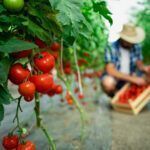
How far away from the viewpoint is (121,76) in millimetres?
5809

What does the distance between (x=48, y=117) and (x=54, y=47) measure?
1.98 m

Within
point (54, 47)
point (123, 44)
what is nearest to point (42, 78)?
point (54, 47)

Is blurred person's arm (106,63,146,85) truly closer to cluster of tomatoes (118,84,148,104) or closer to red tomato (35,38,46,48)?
cluster of tomatoes (118,84,148,104)

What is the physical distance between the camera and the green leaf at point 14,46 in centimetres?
172

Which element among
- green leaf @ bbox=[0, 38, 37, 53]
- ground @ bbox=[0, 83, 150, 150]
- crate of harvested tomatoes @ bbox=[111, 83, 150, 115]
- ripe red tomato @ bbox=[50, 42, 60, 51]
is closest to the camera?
green leaf @ bbox=[0, 38, 37, 53]

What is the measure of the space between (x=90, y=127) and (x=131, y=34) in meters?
2.35

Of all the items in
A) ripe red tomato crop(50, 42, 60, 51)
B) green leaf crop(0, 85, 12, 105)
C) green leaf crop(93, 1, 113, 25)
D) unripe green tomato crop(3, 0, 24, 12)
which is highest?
unripe green tomato crop(3, 0, 24, 12)

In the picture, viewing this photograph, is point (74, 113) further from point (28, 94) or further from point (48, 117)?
point (28, 94)

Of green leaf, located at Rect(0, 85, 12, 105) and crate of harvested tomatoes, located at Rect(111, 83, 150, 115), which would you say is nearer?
green leaf, located at Rect(0, 85, 12, 105)

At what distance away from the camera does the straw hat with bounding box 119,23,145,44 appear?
5.87 meters

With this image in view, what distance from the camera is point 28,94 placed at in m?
1.82

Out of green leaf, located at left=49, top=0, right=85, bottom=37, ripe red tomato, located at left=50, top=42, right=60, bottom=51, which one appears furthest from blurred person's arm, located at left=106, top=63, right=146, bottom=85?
green leaf, located at left=49, top=0, right=85, bottom=37

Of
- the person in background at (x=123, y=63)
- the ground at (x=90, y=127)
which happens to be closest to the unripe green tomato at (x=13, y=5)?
the ground at (x=90, y=127)

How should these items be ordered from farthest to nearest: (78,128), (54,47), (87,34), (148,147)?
1. (78,128)
2. (148,147)
3. (54,47)
4. (87,34)
